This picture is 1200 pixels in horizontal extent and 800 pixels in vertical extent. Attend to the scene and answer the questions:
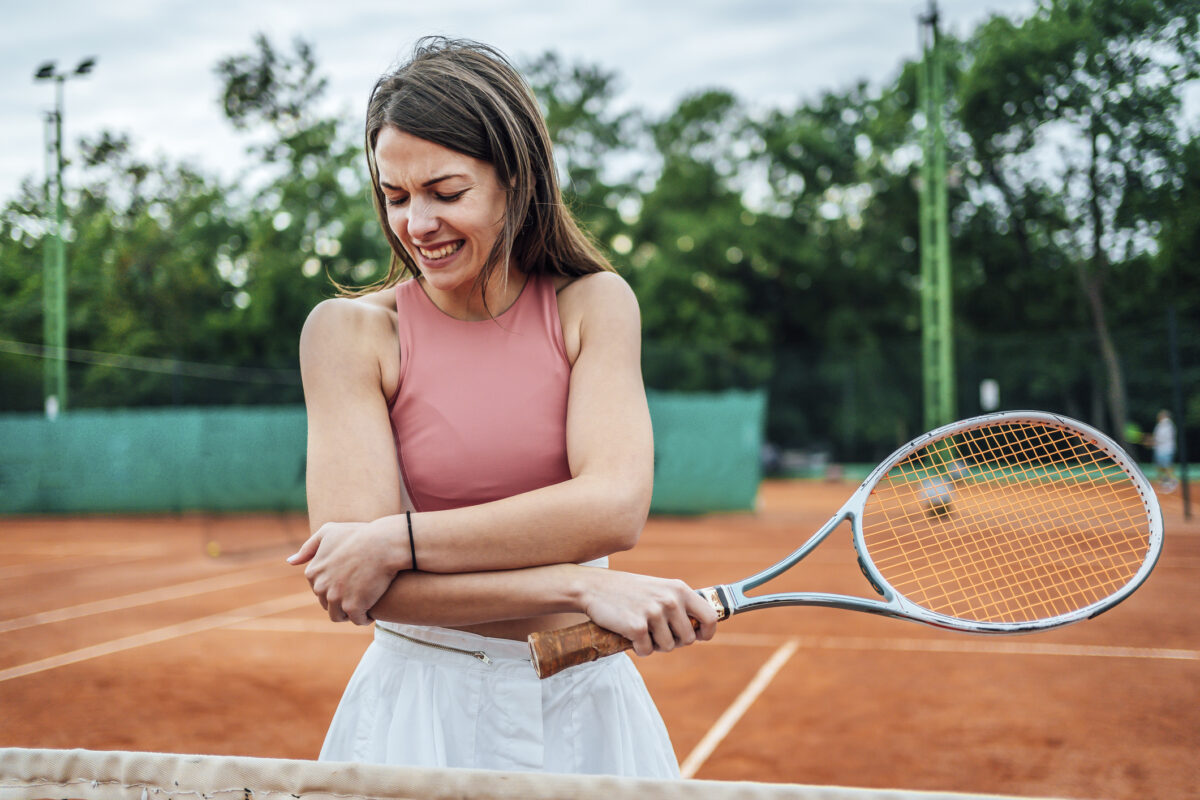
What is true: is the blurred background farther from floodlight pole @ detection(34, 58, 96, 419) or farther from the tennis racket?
the tennis racket

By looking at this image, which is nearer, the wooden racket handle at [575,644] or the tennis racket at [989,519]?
the wooden racket handle at [575,644]

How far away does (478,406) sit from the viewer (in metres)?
1.30

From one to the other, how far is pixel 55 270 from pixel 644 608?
51.4ft

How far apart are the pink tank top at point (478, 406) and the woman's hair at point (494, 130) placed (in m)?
0.10

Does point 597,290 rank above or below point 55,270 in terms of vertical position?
below

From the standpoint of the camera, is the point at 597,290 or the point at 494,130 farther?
the point at 597,290

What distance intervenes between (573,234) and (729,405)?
12.9 m

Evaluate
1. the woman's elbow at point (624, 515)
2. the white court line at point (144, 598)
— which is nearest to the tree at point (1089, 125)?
the white court line at point (144, 598)

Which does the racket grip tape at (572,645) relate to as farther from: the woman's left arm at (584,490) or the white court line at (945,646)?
the white court line at (945,646)

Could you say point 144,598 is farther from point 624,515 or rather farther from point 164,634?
point 624,515

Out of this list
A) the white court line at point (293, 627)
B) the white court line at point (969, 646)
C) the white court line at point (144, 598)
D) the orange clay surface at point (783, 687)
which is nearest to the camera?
the orange clay surface at point (783, 687)

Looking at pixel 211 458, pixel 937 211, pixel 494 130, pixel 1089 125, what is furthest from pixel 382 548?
pixel 1089 125

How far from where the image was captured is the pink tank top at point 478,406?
4.28 ft

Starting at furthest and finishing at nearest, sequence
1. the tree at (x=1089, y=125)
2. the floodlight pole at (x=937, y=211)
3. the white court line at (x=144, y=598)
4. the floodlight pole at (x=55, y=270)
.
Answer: the floodlight pole at (x=937, y=211) < the tree at (x=1089, y=125) < the floodlight pole at (x=55, y=270) < the white court line at (x=144, y=598)
